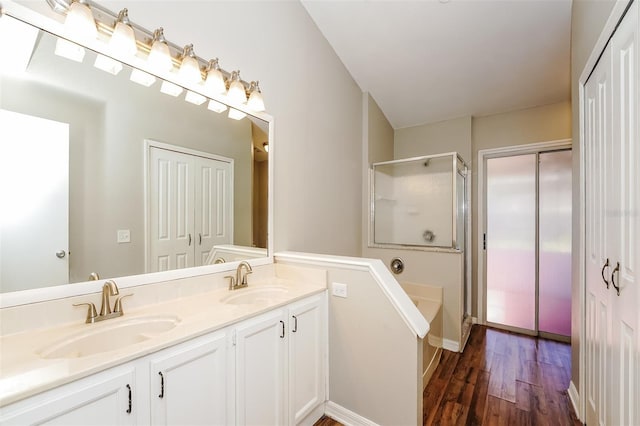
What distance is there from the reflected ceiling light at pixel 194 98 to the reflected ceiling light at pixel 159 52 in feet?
0.66

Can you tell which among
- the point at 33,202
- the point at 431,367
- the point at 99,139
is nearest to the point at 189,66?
the point at 99,139

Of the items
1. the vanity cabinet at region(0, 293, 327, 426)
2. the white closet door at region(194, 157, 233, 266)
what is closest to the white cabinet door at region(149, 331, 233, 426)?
the vanity cabinet at region(0, 293, 327, 426)

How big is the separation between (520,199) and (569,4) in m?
1.90

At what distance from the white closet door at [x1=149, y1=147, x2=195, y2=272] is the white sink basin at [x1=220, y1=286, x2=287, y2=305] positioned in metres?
0.32

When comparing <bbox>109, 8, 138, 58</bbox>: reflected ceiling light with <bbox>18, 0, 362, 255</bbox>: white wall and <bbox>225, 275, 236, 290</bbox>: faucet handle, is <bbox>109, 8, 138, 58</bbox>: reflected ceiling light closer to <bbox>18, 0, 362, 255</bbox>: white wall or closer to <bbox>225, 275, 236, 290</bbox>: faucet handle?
<bbox>18, 0, 362, 255</bbox>: white wall

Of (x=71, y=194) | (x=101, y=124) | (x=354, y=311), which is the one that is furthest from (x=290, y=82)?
(x=354, y=311)

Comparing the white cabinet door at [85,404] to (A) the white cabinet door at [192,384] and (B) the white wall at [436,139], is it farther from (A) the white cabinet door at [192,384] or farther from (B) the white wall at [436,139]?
(B) the white wall at [436,139]

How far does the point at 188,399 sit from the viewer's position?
1.06 meters

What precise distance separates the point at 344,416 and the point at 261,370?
765mm

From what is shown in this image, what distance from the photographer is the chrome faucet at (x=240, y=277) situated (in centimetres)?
170

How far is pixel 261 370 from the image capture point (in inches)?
52.7

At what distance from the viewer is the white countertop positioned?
2.45 ft

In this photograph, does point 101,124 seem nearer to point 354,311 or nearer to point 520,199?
point 354,311

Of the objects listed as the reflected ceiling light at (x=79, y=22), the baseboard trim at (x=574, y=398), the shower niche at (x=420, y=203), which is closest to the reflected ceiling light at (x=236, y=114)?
the reflected ceiling light at (x=79, y=22)
